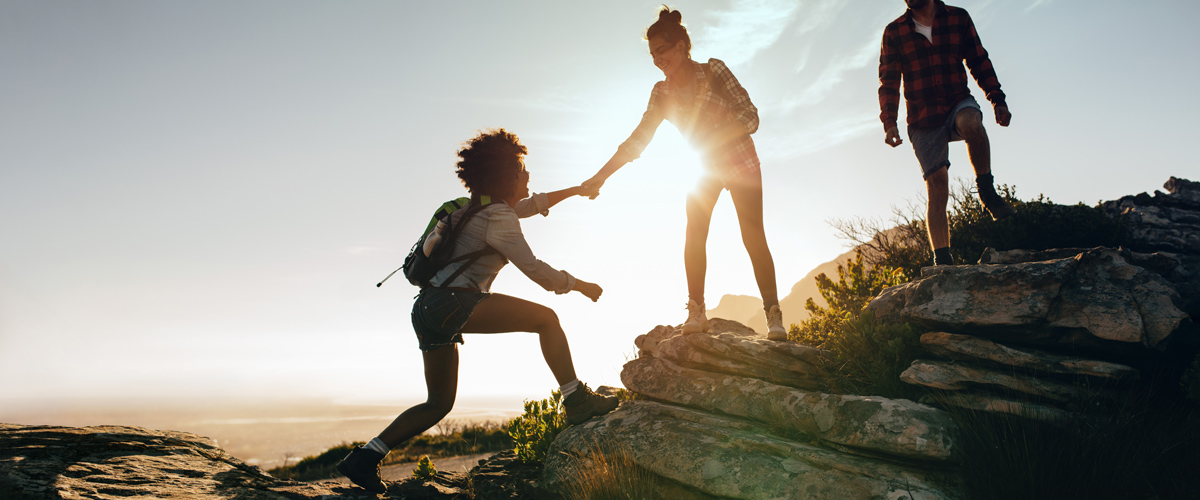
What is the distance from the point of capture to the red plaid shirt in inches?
210

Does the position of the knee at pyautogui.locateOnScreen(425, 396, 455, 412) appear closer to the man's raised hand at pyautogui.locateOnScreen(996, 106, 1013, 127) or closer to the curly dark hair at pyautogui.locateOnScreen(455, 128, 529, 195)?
the curly dark hair at pyautogui.locateOnScreen(455, 128, 529, 195)

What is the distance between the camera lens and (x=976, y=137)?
200 inches

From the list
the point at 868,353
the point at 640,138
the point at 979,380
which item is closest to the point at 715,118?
the point at 640,138

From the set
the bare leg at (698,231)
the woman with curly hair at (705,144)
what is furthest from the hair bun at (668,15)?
the bare leg at (698,231)

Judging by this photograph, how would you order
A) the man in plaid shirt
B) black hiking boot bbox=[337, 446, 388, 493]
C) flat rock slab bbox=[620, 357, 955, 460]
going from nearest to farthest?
flat rock slab bbox=[620, 357, 955, 460] → black hiking boot bbox=[337, 446, 388, 493] → the man in plaid shirt

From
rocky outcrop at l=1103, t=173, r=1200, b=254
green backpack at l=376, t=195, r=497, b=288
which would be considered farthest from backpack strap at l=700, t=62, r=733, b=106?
rocky outcrop at l=1103, t=173, r=1200, b=254

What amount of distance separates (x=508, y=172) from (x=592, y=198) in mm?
1307

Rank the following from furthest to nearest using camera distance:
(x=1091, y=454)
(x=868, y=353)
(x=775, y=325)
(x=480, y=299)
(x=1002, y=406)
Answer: (x=775, y=325) → (x=868, y=353) → (x=480, y=299) → (x=1002, y=406) → (x=1091, y=454)

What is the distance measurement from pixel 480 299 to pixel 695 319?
2541 millimetres

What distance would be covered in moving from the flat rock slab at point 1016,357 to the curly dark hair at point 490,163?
3789 mm

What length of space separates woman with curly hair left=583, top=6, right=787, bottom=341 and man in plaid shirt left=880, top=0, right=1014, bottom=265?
1705 millimetres

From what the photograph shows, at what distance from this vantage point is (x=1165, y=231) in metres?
5.60

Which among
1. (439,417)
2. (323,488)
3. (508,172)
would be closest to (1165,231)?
(508,172)

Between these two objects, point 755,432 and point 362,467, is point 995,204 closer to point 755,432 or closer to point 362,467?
point 755,432
